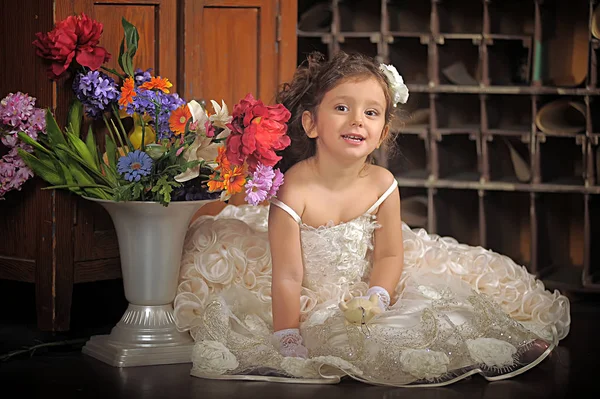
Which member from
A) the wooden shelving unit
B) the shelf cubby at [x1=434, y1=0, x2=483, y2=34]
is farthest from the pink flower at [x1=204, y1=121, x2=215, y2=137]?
the shelf cubby at [x1=434, y1=0, x2=483, y2=34]

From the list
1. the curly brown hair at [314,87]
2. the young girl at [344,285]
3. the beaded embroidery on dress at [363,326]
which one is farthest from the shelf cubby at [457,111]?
the curly brown hair at [314,87]

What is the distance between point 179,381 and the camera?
2.35 metres

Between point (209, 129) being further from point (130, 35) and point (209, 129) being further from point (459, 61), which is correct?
point (459, 61)

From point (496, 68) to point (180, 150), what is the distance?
1708 millimetres

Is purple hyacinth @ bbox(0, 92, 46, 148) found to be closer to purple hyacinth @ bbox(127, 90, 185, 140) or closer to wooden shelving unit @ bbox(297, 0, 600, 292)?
purple hyacinth @ bbox(127, 90, 185, 140)

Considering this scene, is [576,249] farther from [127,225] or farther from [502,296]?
[127,225]

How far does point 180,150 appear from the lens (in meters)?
2.51

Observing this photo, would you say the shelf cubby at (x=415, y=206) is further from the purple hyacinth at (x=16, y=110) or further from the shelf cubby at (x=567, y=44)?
the purple hyacinth at (x=16, y=110)

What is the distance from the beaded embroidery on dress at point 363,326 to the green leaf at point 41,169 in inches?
17.3

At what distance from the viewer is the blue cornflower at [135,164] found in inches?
97.7

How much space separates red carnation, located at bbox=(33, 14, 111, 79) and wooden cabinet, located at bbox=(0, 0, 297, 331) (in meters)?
0.11

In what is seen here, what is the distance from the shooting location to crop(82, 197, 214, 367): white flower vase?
2.52 m

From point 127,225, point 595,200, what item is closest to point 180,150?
point 127,225

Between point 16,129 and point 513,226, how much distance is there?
83.4 inches
